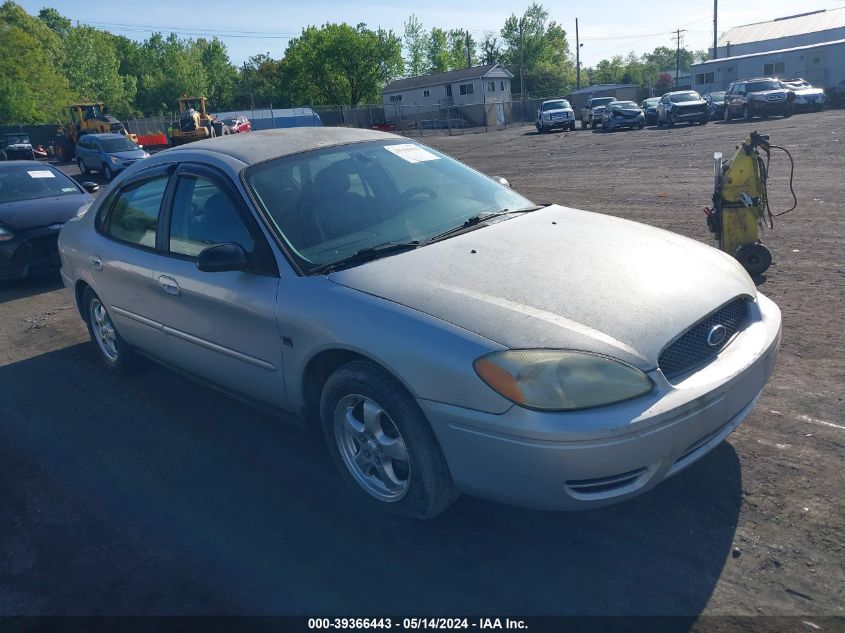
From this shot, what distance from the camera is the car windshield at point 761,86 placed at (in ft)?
98.9

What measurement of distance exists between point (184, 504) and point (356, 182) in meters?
1.98

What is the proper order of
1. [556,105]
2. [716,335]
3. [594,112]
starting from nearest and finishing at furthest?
[716,335] < [594,112] < [556,105]

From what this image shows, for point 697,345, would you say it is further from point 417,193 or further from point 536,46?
point 536,46

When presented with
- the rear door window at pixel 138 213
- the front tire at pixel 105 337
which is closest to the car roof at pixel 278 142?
the rear door window at pixel 138 213

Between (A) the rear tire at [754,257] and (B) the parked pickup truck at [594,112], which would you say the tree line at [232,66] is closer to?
(B) the parked pickup truck at [594,112]

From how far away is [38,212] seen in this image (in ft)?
29.3

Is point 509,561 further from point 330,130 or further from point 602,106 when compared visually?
point 602,106

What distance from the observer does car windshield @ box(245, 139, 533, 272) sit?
12.1 ft

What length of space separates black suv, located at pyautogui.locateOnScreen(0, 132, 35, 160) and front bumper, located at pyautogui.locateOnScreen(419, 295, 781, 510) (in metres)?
40.9

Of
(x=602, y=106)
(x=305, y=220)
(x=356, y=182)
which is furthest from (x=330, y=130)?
(x=602, y=106)

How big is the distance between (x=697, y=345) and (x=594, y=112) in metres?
37.6

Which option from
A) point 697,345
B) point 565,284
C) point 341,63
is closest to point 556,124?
point 565,284

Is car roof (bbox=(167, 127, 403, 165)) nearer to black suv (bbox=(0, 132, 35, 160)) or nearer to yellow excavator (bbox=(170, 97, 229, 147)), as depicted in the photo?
yellow excavator (bbox=(170, 97, 229, 147))

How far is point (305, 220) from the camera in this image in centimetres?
374
